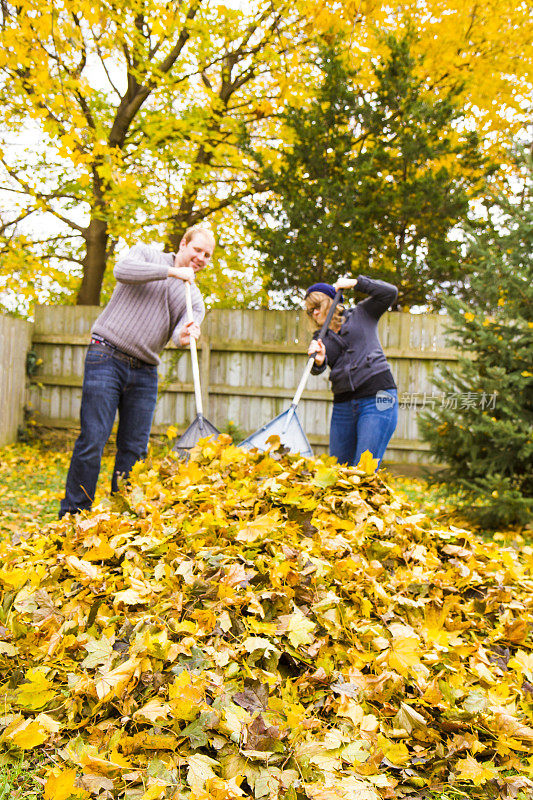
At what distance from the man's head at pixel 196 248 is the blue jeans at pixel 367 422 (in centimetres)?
107

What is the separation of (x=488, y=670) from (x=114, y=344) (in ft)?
6.99

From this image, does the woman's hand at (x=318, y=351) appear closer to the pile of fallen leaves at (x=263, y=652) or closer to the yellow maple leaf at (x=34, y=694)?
the pile of fallen leaves at (x=263, y=652)

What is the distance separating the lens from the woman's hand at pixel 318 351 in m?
3.21

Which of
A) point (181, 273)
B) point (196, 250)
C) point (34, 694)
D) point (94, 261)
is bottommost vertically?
point (34, 694)

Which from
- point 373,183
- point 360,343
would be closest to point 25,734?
point 360,343

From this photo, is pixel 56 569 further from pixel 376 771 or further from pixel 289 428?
pixel 289 428

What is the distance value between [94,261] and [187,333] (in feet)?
17.3

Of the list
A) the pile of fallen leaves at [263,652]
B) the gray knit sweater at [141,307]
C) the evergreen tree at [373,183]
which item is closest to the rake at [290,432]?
the gray knit sweater at [141,307]

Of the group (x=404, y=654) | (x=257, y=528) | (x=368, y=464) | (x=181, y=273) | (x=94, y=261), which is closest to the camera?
(x=404, y=654)

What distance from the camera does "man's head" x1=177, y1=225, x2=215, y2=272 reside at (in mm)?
3105

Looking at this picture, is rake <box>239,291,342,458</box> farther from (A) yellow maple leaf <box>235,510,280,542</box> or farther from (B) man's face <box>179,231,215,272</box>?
(A) yellow maple leaf <box>235,510,280,542</box>

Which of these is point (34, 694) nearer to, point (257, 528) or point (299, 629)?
point (299, 629)

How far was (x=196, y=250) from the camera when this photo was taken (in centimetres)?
310

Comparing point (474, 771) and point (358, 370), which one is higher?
point (358, 370)
